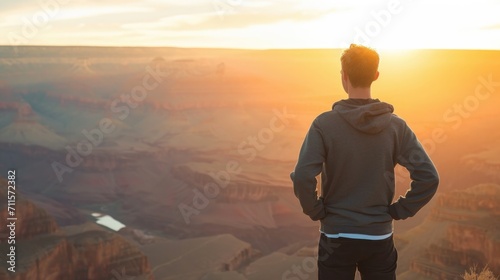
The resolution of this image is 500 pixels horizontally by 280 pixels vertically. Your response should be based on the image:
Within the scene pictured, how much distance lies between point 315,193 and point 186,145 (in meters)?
77.1

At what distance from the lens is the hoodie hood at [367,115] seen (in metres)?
3.68

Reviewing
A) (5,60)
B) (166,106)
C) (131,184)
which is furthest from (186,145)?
(5,60)

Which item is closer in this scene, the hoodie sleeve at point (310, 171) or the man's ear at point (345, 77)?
the hoodie sleeve at point (310, 171)

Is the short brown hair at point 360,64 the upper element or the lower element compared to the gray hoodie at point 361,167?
upper

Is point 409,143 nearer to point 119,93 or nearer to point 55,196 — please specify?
point 55,196

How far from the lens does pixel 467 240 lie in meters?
24.1

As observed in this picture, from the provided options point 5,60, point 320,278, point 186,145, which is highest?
point 5,60

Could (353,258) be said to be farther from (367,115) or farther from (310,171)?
(367,115)

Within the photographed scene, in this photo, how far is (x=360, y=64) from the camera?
367cm

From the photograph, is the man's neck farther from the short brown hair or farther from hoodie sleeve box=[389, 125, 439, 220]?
hoodie sleeve box=[389, 125, 439, 220]

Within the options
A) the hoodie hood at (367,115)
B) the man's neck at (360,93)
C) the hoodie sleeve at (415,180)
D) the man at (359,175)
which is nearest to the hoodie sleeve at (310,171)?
the man at (359,175)

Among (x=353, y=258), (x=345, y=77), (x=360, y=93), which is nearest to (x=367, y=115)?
(x=360, y=93)

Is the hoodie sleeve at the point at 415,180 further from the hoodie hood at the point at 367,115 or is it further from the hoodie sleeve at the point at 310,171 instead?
the hoodie sleeve at the point at 310,171

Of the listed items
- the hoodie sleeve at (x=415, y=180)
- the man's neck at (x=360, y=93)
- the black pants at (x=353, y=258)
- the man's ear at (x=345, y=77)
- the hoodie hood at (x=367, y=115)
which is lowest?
the black pants at (x=353, y=258)
